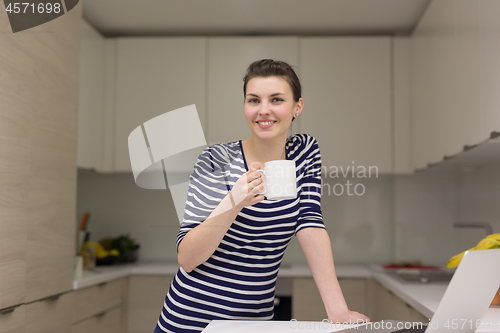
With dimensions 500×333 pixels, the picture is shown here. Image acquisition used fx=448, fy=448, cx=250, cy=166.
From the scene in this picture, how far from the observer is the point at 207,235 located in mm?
938

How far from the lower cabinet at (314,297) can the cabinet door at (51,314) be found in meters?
1.10

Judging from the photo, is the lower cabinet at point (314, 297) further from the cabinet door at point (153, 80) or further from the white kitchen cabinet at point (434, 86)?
the cabinet door at point (153, 80)

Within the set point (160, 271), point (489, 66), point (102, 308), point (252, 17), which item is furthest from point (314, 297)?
A: point (252, 17)

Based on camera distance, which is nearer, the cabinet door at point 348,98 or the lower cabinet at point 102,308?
the lower cabinet at point 102,308

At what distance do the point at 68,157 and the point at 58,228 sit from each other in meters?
0.29

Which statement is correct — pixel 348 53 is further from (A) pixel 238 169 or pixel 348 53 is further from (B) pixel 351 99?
(A) pixel 238 169

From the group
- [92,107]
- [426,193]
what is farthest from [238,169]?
[426,193]

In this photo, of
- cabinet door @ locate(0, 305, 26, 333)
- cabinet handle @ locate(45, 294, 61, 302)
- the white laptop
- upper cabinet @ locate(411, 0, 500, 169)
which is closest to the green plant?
cabinet handle @ locate(45, 294, 61, 302)

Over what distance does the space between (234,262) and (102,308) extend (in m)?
1.32

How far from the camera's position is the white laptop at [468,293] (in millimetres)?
740

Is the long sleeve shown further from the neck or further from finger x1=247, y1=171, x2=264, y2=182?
finger x1=247, y1=171, x2=264, y2=182

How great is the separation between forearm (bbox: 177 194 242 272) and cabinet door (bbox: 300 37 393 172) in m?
1.66

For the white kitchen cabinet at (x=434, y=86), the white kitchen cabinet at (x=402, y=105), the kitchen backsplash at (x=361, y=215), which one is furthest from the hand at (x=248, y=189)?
the kitchen backsplash at (x=361, y=215)

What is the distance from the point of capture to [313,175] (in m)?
1.16
